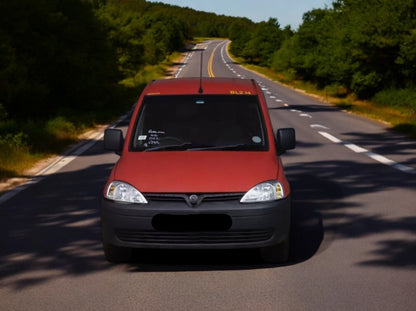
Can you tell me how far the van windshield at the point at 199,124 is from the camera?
6.91 metres

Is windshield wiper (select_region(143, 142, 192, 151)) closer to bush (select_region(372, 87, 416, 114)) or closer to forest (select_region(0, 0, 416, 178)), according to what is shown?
forest (select_region(0, 0, 416, 178))

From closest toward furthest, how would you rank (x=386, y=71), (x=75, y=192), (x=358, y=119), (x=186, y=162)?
(x=186, y=162)
(x=75, y=192)
(x=358, y=119)
(x=386, y=71)

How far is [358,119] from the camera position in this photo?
26.9 m

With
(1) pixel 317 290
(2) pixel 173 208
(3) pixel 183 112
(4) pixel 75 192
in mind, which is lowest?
(4) pixel 75 192

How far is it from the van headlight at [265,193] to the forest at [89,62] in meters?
7.68

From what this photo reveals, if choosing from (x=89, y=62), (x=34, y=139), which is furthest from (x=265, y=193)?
(x=89, y=62)

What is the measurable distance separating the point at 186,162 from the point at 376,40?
3149cm

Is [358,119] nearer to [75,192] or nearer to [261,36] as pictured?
[75,192]

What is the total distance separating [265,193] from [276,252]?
1.94 ft

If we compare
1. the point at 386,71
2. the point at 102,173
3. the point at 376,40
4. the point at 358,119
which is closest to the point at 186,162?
the point at 102,173

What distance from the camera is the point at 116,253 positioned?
6.31 meters

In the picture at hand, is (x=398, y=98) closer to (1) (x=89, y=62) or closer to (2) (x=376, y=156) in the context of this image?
(1) (x=89, y=62)

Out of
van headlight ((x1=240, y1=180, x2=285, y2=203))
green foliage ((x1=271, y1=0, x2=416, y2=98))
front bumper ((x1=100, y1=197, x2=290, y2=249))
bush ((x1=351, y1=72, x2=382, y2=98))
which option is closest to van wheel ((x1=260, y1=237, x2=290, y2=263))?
front bumper ((x1=100, y1=197, x2=290, y2=249))

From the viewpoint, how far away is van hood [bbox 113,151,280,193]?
5907 mm
